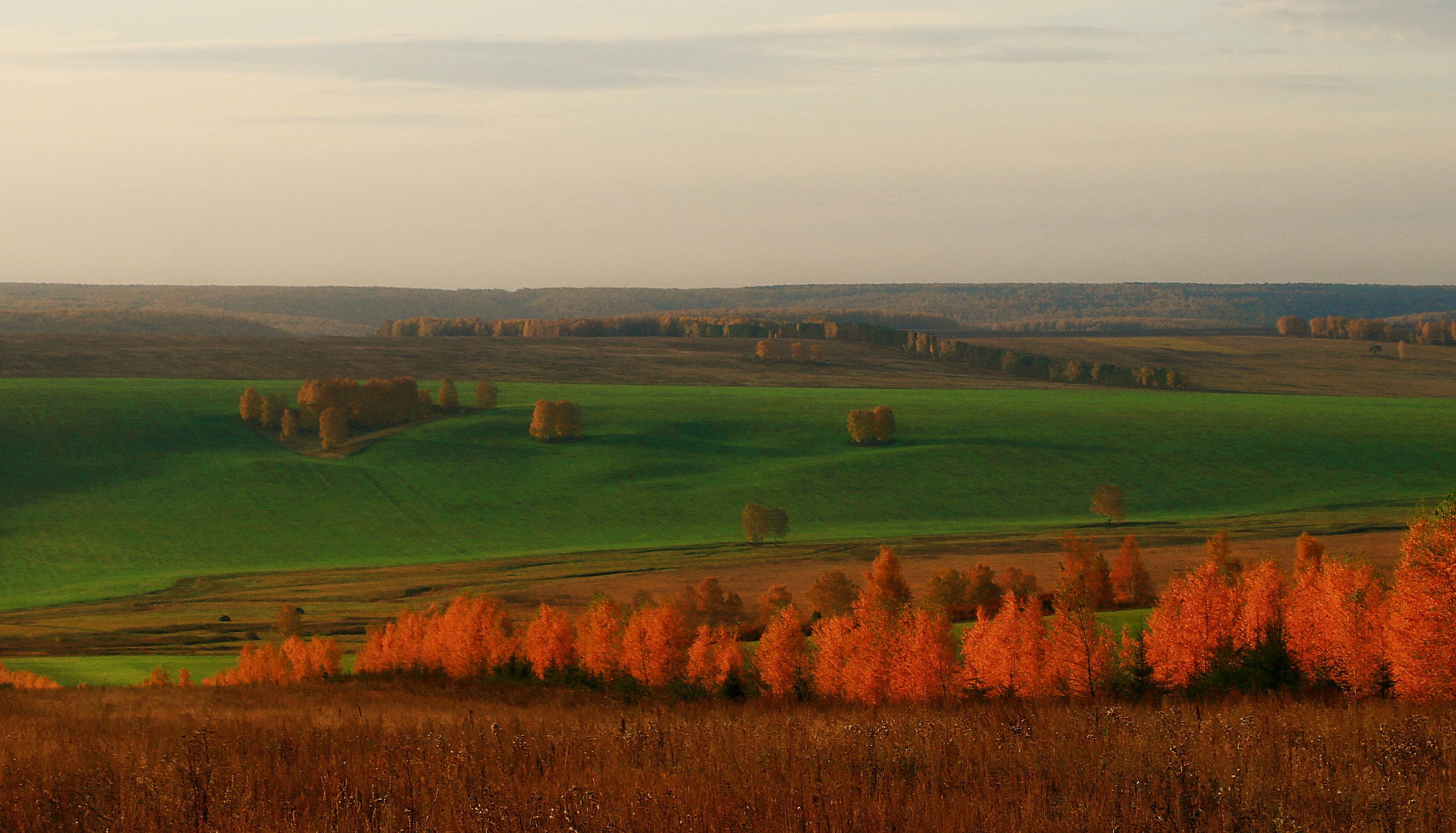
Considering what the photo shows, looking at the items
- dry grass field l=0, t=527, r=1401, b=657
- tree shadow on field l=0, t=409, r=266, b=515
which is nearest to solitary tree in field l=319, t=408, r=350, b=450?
tree shadow on field l=0, t=409, r=266, b=515

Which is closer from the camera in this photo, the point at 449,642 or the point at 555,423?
the point at 449,642

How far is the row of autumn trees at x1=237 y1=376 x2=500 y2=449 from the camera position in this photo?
14325 centimetres

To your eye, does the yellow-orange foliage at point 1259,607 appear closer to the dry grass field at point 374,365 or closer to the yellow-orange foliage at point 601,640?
the yellow-orange foliage at point 601,640

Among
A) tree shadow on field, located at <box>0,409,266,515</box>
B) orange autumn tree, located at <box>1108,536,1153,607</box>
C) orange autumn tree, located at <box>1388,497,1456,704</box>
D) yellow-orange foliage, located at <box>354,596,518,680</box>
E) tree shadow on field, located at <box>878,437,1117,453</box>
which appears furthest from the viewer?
tree shadow on field, located at <box>878,437,1117,453</box>

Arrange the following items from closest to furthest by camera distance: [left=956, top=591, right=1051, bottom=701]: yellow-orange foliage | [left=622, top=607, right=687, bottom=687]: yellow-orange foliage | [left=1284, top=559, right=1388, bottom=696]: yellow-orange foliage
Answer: [left=1284, top=559, right=1388, bottom=696]: yellow-orange foliage
[left=956, top=591, right=1051, bottom=701]: yellow-orange foliage
[left=622, top=607, right=687, bottom=687]: yellow-orange foliage

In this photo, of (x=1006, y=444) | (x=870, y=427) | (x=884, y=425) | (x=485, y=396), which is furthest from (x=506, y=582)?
(x=485, y=396)

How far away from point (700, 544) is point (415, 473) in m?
40.8

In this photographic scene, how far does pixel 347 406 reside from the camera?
150 m

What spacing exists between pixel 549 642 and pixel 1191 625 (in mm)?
30776

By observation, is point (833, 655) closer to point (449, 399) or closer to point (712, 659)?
point (712, 659)

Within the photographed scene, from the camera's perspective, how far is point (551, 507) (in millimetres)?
119500

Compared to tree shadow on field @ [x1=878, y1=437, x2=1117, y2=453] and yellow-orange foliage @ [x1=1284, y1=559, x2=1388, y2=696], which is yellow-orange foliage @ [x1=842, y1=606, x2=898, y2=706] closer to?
yellow-orange foliage @ [x1=1284, y1=559, x2=1388, y2=696]

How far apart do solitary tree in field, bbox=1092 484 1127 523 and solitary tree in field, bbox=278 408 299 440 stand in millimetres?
93126

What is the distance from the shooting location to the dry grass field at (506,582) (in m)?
74.9
